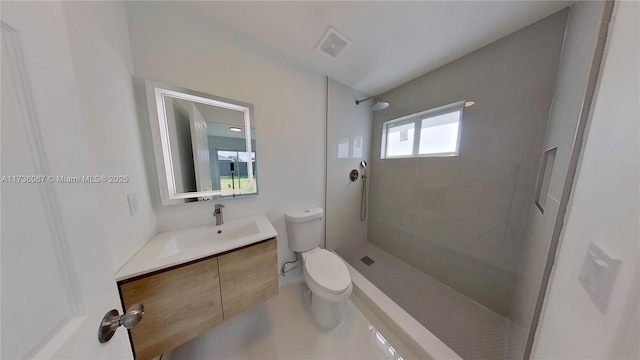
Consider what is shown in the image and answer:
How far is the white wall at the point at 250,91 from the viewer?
3.39ft

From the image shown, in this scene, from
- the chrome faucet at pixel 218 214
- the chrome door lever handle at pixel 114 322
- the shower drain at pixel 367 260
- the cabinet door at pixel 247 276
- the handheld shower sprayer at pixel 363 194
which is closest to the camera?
the chrome door lever handle at pixel 114 322

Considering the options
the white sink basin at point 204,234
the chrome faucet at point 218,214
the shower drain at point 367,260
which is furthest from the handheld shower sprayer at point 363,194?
the chrome faucet at point 218,214

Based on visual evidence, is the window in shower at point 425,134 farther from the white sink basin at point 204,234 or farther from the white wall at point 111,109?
the white wall at point 111,109

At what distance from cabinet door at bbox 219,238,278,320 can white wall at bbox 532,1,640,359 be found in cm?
124

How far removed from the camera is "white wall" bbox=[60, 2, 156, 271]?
2.20ft

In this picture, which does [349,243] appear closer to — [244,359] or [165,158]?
[244,359]

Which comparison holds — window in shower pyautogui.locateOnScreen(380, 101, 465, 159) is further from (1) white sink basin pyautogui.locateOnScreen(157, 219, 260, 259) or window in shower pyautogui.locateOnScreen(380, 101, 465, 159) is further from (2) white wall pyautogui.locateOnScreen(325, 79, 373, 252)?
(1) white sink basin pyautogui.locateOnScreen(157, 219, 260, 259)

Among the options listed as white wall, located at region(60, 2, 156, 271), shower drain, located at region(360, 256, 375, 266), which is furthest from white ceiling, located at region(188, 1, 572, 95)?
shower drain, located at region(360, 256, 375, 266)

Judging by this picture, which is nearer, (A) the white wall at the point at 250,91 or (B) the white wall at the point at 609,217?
(B) the white wall at the point at 609,217

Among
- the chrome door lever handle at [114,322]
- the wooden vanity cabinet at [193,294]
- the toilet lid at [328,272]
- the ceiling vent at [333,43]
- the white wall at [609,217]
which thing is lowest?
the toilet lid at [328,272]

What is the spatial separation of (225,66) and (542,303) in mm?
2179

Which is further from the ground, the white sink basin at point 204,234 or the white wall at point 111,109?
the white wall at point 111,109

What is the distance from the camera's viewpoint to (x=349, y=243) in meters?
2.18

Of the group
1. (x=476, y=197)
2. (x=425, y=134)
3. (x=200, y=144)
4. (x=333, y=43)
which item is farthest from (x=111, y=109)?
(x=476, y=197)
